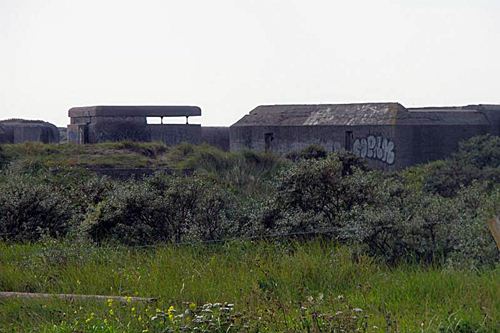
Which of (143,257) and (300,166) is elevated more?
Answer: (300,166)

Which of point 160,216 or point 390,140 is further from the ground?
point 390,140

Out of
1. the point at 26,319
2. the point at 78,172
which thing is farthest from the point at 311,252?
the point at 78,172

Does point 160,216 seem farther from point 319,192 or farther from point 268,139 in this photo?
point 268,139

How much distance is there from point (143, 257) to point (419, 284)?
325 centimetres

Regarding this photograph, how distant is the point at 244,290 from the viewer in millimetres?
7715

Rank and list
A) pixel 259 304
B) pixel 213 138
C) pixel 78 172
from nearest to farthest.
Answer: pixel 259 304
pixel 78 172
pixel 213 138

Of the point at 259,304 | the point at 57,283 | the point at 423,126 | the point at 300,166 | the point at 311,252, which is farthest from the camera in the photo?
the point at 423,126

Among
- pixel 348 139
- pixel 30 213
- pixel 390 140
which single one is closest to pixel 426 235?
pixel 30 213

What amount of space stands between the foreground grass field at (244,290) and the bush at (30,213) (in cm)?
167

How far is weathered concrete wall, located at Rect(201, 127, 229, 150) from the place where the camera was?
3709cm

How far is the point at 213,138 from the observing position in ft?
122

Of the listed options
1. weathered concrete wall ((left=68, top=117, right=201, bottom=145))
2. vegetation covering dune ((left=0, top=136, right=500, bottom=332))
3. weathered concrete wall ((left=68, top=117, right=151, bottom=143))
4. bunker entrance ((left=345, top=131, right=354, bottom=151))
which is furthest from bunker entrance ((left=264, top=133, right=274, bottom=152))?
vegetation covering dune ((left=0, top=136, right=500, bottom=332))

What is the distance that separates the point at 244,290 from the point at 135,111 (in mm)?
26572

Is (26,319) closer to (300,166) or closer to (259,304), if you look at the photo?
(259,304)
